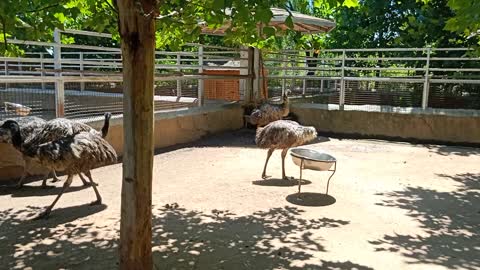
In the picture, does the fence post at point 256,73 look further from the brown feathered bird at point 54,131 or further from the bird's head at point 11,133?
the bird's head at point 11,133

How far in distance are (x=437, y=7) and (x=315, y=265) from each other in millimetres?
9357

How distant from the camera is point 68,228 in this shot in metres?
4.92

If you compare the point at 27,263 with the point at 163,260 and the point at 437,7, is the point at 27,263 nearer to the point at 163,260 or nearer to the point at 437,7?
the point at 163,260

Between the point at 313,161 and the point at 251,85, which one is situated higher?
the point at 251,85

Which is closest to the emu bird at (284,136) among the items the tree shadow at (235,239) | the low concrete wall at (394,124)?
the tree shadow at (235,239)

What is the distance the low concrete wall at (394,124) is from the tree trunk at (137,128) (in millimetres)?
8330

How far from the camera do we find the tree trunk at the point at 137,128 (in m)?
3.12

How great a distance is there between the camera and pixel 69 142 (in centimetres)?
534

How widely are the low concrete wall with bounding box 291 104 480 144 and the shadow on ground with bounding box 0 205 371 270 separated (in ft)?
19.2

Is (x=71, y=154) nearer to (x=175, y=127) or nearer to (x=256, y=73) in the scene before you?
(x=175, y=127)

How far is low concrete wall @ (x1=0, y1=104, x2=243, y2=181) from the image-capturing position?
22.1ft

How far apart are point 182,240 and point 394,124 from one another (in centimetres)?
734

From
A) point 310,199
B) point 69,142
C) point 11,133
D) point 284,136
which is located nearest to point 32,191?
point 11,133

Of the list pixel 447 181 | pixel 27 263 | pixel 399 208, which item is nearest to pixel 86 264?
pixel 27 263
